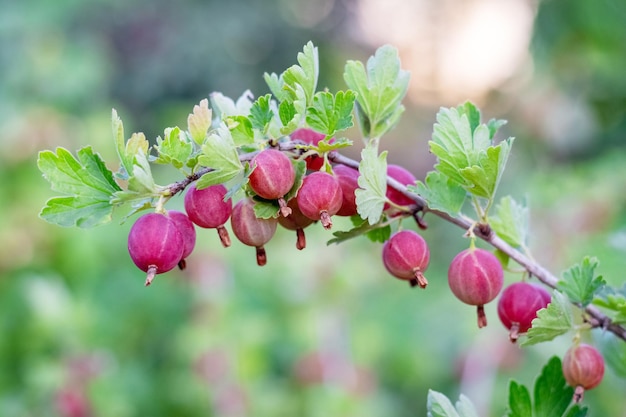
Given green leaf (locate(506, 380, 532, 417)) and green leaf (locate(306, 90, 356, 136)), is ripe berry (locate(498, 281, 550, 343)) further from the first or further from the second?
green leaf (locate(306, 90, 356, 136))

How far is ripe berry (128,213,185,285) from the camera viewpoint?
0.41 metres

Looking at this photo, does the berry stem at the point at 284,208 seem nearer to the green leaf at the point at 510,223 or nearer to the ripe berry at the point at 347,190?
the ripe berry at the point at 347,190

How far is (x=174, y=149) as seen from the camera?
0.42 meters

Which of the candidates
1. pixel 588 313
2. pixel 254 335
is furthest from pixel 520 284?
pixel 254 335

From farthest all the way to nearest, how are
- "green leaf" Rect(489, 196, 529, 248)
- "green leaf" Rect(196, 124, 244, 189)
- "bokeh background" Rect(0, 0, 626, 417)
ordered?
"bokeh background" Rect(0, 0, 626, 417) < "green leaf" Rect(489, 196, 529, 248) < "green leaf" Rect(196, 124, 244, 189)

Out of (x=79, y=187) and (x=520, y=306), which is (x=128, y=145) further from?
(x=520, y=306)

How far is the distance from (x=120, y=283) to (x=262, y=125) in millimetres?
1538

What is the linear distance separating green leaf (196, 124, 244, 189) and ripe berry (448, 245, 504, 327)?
155 mm

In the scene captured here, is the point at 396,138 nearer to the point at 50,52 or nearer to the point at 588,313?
the point at 50,52

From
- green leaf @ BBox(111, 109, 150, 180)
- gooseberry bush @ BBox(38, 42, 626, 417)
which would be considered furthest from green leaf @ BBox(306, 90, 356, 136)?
green leaf @ BBox(111, 109, 150, 180)

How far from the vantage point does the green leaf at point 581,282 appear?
46cm

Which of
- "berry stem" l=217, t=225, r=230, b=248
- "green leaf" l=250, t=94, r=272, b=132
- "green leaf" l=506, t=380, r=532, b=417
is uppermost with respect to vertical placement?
"green leaf" l=250, t=94, r=272, b=132

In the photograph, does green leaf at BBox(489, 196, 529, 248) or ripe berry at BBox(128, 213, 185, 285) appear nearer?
ripe berry at BBox(128, 213, 185, 285)

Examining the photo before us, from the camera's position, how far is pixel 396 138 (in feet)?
25.1
